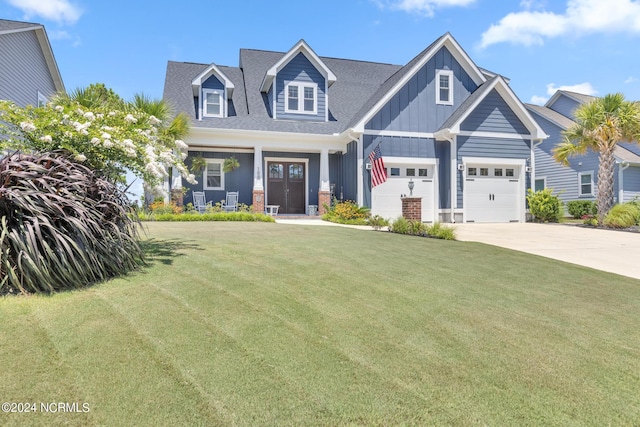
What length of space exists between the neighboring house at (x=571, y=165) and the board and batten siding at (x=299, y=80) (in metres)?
13.1

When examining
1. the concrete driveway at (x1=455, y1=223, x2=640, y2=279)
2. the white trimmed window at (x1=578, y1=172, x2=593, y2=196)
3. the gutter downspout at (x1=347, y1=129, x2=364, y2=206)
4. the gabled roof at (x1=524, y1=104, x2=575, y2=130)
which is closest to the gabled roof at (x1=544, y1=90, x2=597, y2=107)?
the gabled roof at (x1=524, y1=104, x2=575, y2=130)

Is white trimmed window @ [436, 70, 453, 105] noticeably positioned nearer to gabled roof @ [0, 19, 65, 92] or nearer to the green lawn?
the green lawn

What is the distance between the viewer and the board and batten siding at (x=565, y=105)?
22170mm

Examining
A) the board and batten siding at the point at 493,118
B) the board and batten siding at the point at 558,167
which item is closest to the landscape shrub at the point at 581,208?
the board and batten siding at the point at 558,167

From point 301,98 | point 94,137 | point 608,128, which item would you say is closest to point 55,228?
point 94,137

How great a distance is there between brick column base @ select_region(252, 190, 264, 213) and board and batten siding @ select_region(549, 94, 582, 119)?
67.4ft

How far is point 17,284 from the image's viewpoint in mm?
3264

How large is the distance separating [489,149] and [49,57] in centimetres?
1976

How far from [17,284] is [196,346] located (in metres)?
2.10

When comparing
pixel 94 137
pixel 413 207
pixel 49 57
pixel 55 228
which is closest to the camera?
pixel 55 228

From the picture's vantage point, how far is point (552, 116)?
71.9 ft

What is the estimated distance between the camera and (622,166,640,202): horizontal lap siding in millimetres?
18156

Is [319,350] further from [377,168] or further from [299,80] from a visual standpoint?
[299,80]

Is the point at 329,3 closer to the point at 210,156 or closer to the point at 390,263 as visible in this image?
the point at 210,156
